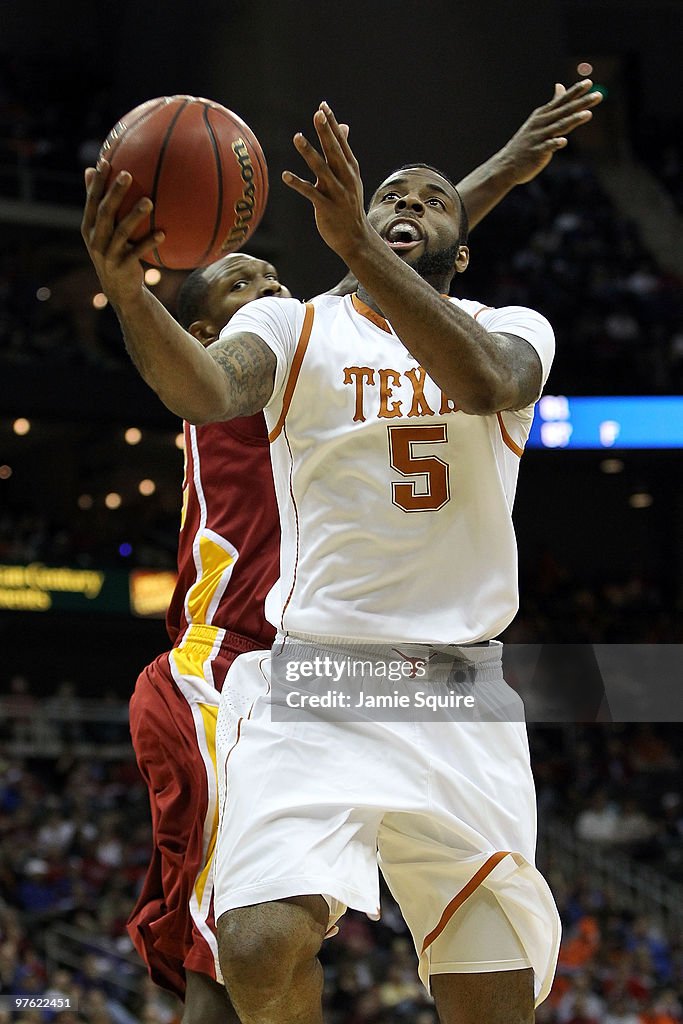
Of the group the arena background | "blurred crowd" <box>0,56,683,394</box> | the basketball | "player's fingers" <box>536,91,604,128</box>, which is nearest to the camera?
the basketball

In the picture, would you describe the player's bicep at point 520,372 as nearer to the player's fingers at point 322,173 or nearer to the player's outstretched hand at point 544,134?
the player's fingers at point 322,173

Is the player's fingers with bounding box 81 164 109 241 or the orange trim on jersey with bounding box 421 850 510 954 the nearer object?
the player's fingers with bounding box 81 164 109 241

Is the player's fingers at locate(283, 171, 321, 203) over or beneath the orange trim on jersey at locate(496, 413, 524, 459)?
over

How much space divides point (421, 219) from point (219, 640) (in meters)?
1.27

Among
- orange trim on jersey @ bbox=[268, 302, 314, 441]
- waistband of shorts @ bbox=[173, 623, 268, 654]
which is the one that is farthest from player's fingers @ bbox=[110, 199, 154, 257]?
waistband of shorts @ bbox=[173, 623, 268, 654]

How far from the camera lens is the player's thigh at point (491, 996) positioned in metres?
2.95

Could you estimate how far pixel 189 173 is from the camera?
9.19 feet

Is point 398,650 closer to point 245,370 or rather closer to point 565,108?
point 245,370

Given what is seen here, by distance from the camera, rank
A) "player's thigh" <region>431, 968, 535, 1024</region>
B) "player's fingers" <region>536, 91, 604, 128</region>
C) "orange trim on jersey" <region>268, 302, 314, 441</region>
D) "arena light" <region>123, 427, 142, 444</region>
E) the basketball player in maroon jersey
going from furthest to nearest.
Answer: "arena light" <region>123, 427, 142, 444</region> → "player's fingers" <region>536, 91, 604, 128</region> → the basketball player in maroon jersey → "orange trim on jersey" <region>268, 302, 314, 441</region> → "player's thigh" <region>431, 968, 535, 1024</region>

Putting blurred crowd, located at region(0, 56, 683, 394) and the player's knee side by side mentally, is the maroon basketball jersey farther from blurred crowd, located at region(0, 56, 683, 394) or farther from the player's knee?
blurred crowd, located at region(0, 56, 683, 394)

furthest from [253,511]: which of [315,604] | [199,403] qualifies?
[199,403]

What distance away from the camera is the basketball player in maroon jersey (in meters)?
3.66

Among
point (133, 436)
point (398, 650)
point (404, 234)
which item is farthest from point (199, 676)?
point (133, 436)

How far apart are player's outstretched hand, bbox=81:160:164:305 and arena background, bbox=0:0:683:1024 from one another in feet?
27.5
